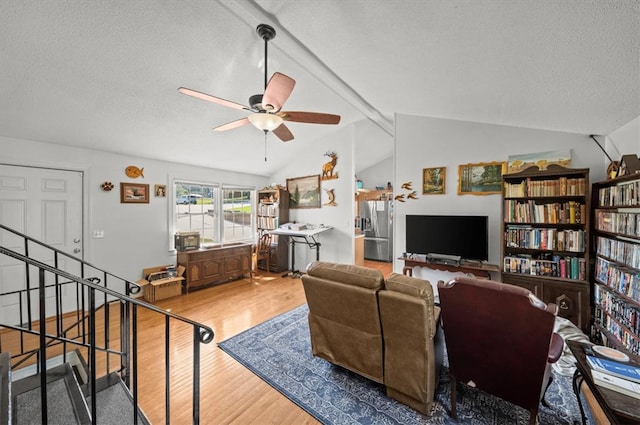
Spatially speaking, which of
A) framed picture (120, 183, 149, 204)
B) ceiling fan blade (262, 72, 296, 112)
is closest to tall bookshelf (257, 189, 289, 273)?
framed picture (120, 183, 149, 204)

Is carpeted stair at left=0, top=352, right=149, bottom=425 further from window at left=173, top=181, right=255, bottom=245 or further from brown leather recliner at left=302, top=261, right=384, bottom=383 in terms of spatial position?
window at left=173, top=181, right=255, bottom=245

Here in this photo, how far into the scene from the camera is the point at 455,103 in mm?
2797

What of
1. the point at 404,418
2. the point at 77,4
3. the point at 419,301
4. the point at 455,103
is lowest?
the point at 404,418

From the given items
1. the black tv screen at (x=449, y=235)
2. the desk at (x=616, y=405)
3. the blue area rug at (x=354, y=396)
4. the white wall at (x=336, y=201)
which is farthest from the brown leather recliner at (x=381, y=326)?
the white wall at (x=336, y=201)

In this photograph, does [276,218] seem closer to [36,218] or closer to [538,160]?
[36,218]

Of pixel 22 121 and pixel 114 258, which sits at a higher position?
pixel 22 121

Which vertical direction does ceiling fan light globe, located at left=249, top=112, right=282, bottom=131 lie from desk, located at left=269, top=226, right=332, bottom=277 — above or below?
above

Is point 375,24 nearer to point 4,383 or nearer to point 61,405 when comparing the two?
point 4,383

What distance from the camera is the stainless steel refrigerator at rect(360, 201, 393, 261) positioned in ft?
22.7

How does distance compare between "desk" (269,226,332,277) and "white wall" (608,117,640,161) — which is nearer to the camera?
"white wall" (608,117,640,161)

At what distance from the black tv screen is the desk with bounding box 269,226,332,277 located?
1795 millimetres

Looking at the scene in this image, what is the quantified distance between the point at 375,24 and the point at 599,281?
10.9ft

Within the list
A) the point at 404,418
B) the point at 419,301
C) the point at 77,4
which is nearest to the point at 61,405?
the point at 404,418

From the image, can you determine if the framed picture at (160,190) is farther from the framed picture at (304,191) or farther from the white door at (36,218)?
the framed picture at (304,191)
